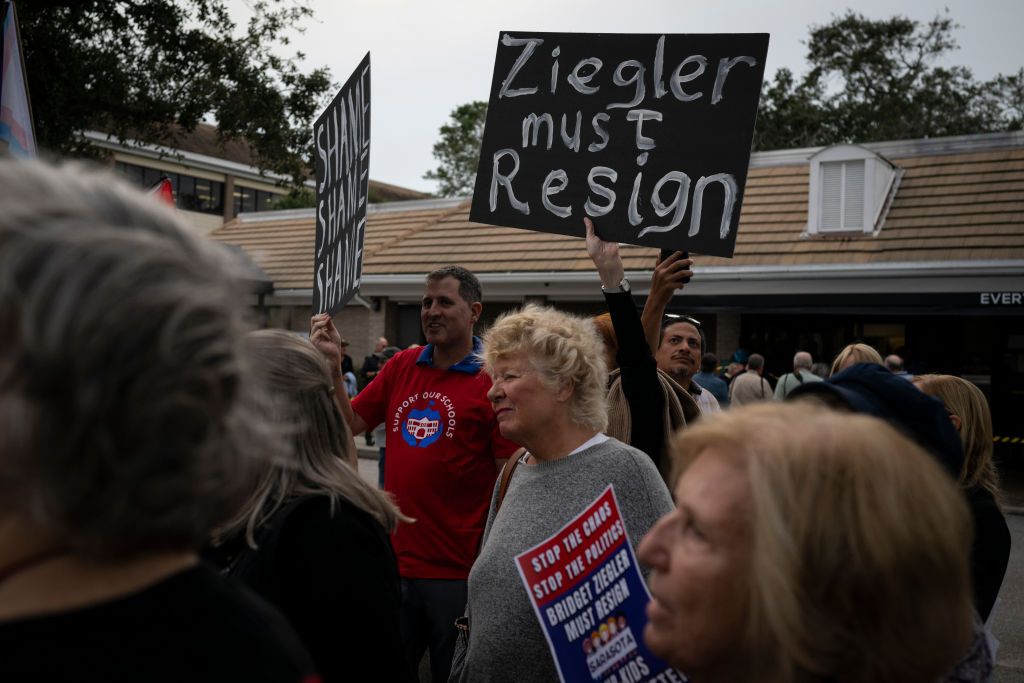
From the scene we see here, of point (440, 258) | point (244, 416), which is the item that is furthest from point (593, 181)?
point (440, 258)

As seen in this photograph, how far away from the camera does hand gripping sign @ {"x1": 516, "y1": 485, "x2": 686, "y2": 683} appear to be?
7.93ft

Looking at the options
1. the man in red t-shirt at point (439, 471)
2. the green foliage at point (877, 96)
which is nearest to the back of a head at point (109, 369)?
the man in red t-shirt at point (439, 471)

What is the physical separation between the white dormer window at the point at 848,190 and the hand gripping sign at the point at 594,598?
1494cm

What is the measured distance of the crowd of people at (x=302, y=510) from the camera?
0.90 metres

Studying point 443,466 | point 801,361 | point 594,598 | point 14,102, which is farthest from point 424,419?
point 801,361

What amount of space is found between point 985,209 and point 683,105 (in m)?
13.9

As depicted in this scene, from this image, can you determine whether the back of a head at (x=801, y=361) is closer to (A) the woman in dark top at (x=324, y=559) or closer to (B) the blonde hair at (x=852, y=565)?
(A) the woman in dark top at (x=324, y=559)

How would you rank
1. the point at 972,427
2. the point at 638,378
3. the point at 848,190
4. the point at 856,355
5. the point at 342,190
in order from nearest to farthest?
the point at 638,378, the point at 972,427, the point at 342,190, the point at 856,355, the point at 848,190

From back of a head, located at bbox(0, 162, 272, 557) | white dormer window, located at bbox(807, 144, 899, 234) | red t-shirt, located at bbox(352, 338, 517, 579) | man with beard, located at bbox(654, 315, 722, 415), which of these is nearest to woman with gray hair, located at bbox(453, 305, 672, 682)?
red t-shirt, located at bbox(352, 338, 517, 579)

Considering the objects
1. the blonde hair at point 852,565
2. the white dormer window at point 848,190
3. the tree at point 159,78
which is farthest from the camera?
the white dormer window at point 848,190

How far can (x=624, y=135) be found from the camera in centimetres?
377

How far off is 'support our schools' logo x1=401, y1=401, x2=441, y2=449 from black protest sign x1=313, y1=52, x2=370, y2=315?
0.60 metres

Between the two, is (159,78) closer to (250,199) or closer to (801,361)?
(801,361)

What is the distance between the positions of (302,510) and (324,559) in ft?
0.42
